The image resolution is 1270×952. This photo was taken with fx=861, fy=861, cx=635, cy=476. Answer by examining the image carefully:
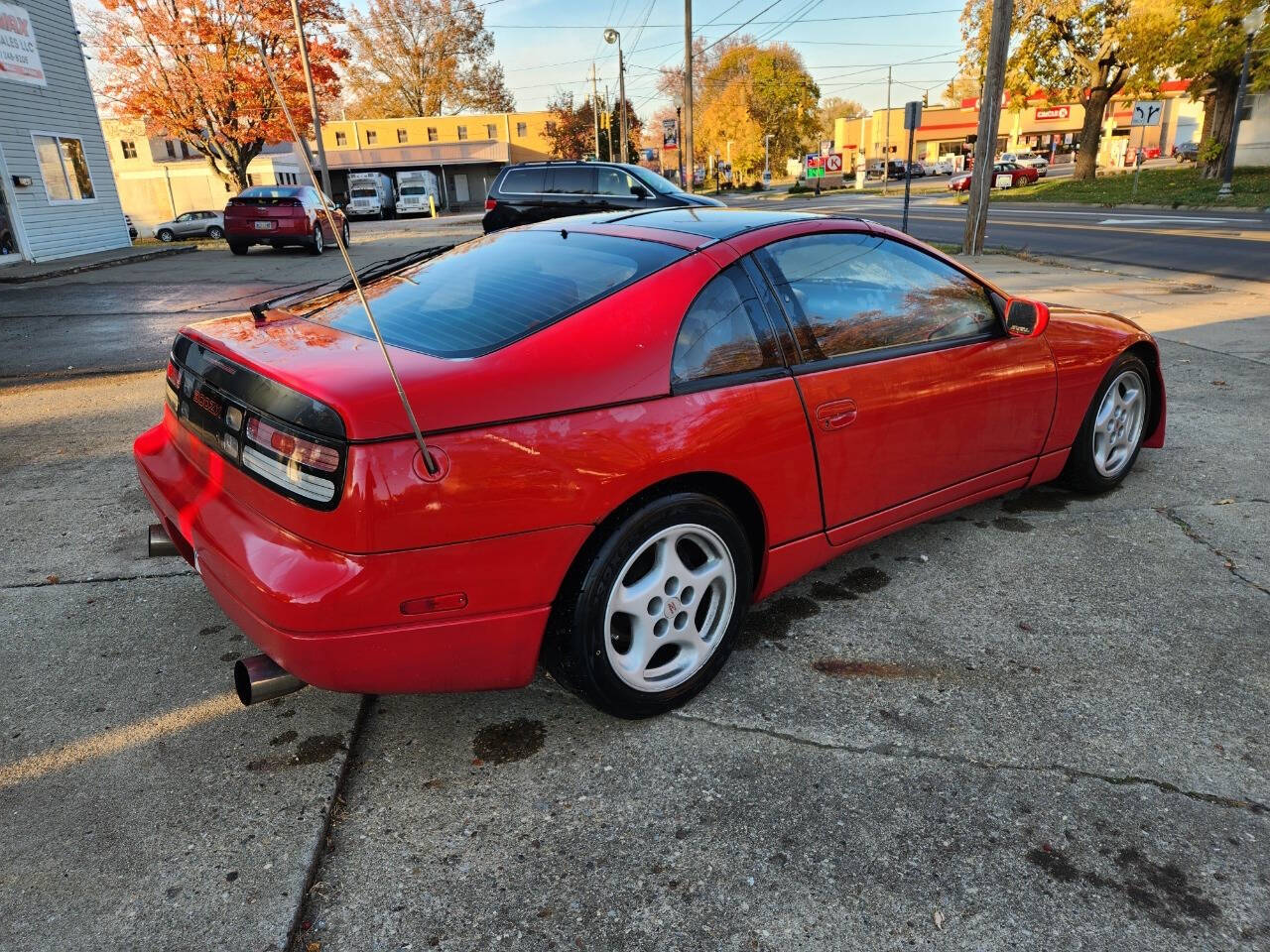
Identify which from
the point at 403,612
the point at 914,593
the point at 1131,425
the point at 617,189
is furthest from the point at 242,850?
the point at 617,189

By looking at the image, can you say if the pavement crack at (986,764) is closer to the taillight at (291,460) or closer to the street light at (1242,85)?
the taillight at (291,460)

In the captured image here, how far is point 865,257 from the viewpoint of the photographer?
10.5ft

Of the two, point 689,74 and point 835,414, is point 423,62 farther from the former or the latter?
point 835,414

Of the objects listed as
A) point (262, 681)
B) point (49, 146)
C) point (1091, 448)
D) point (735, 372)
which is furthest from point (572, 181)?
point (262, 681)

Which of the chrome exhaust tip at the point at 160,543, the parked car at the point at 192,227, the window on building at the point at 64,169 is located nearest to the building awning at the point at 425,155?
the parked car at the point at 192,227

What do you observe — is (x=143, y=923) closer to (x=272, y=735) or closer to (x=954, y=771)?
(x=272, y=735)

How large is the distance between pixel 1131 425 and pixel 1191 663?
1791 mm

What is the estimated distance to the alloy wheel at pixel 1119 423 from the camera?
4039 millimetres

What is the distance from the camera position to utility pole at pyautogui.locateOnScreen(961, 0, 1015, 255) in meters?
13.1

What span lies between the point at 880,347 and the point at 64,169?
20.5 m

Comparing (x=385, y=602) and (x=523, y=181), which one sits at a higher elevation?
(x=523, y=181)

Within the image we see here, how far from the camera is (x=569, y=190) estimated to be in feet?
47.8

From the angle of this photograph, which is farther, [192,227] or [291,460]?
[192,227]

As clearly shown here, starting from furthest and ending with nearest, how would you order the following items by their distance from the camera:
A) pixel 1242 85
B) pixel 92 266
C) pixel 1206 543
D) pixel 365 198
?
1. pixel 365 198
2. pixel 1242 85
3. pixel 92 266
4. pixel 1206 543
